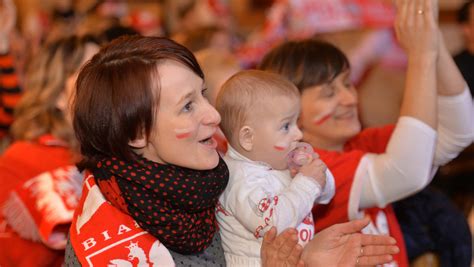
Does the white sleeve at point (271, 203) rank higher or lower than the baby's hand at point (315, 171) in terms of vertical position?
lower

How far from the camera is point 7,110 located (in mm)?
3086

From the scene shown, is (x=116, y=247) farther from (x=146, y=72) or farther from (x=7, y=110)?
(x=7, y=110)

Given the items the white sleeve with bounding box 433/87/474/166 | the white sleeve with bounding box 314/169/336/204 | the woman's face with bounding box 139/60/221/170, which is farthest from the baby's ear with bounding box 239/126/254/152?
the white sleeve with bounding box 433/87/474/166

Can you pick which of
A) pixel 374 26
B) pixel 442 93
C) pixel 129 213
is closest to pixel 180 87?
pixel 129 213

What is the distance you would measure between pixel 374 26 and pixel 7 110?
2.75 meters

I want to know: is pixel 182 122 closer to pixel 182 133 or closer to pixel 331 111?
pixel 182 133

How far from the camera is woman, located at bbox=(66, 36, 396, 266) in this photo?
1.45 meters

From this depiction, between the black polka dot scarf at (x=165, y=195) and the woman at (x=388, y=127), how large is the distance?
1.61ft

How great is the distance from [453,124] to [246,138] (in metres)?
0.67

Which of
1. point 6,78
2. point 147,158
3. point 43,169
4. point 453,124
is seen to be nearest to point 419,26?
point 453,124

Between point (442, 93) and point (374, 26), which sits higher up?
point (442, 93)

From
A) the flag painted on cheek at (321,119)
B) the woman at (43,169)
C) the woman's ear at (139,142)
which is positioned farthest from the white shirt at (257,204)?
the woman at (43,169)

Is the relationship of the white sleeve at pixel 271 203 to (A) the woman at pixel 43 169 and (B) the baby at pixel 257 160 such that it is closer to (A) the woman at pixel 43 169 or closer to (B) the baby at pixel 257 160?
(B) the baby at pixel 257 160

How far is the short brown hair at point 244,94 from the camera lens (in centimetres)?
158
